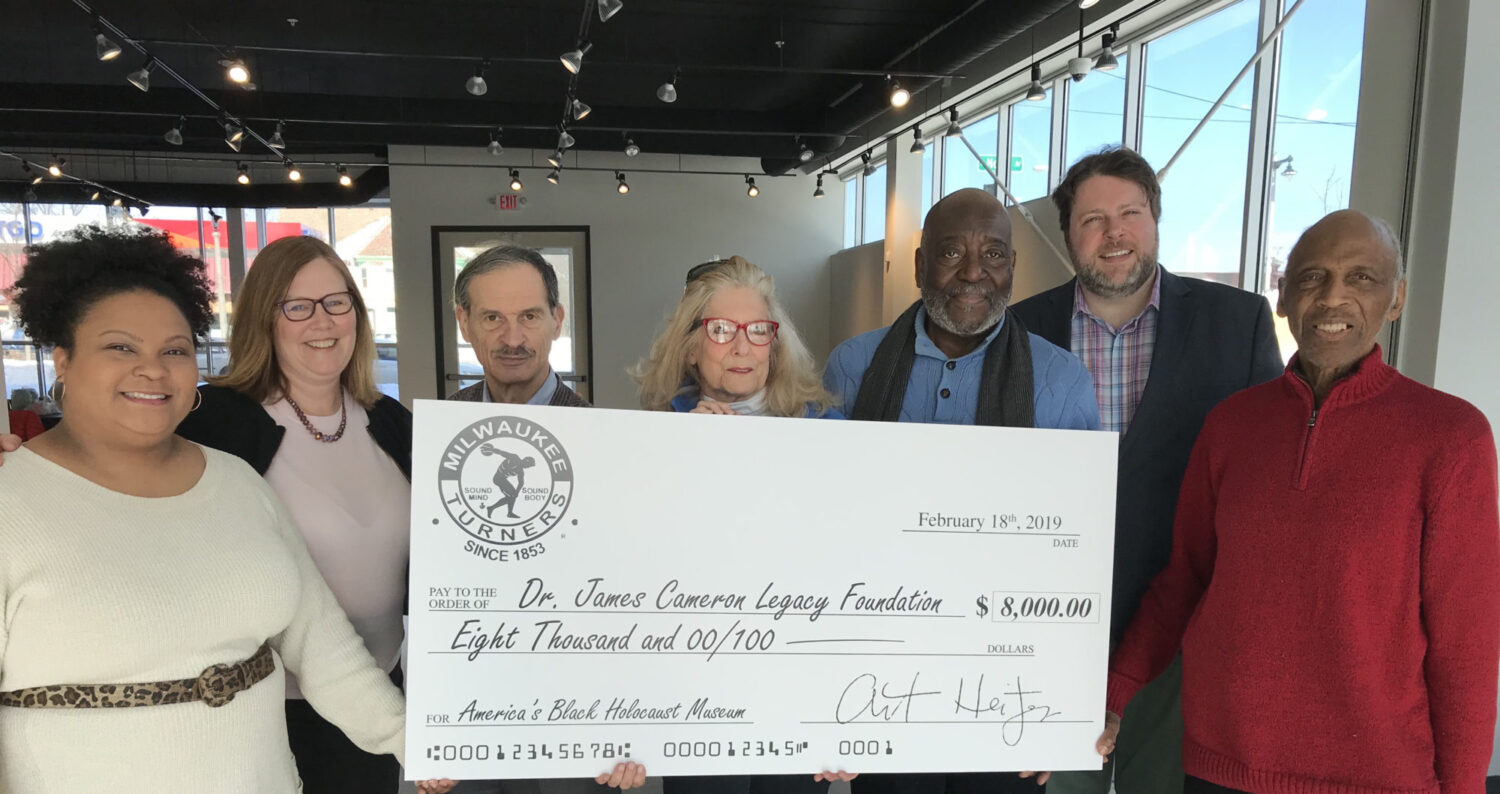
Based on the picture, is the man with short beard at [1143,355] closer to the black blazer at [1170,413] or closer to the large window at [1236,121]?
the black blazer at [1170,413]

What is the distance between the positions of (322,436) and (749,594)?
38.1 inches

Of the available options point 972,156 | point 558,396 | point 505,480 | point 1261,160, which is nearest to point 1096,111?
point 1261,160

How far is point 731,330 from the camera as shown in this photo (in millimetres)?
1652

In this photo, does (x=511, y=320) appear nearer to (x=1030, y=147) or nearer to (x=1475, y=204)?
(x=1475, y=204)

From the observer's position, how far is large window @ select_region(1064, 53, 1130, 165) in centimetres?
561

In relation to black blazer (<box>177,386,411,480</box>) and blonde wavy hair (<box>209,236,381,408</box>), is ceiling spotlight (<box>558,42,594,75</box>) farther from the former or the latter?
black blazer (<box>177,386,411,480</box>)

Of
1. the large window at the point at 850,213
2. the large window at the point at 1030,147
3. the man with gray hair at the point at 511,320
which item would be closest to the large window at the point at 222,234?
the large window at the point at 850,213

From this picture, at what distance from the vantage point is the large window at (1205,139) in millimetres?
4508

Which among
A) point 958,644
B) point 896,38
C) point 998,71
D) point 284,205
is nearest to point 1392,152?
point 958,644

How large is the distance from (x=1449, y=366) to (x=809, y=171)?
8.68 metres

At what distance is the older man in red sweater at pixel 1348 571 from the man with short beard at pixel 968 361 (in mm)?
355

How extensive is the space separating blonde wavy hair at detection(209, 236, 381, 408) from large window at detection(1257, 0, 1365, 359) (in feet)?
13.9

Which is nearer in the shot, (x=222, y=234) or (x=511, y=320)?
(x=511, y=320)

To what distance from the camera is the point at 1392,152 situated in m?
2.95
